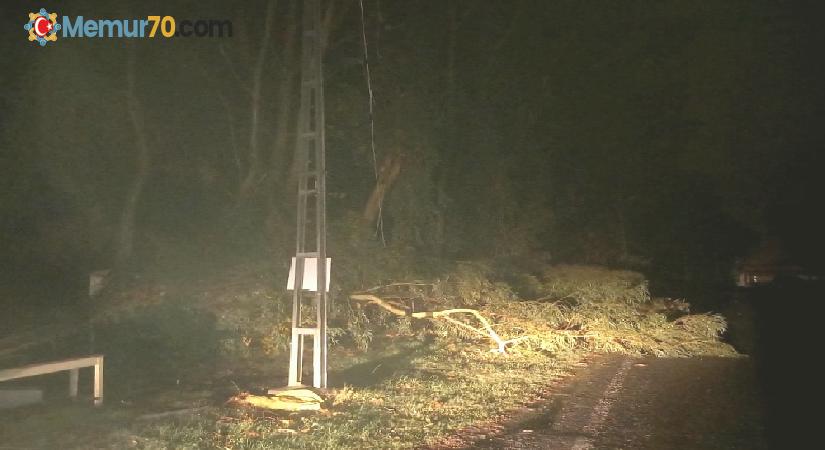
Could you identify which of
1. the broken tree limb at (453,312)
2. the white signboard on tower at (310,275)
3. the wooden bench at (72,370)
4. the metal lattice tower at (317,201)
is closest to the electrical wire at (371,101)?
the metal lattice tower at (317,201)

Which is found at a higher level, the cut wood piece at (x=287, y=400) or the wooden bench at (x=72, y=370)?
the wooden bench at (x=72, y=370)

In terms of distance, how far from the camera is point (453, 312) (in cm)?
1322

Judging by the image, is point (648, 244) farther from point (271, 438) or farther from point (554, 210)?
point (271, 438)

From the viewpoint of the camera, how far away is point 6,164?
1908 cm

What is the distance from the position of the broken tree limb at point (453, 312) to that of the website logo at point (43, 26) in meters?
9.26

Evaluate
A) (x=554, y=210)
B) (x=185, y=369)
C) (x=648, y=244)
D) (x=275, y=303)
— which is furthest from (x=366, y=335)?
(x=648, y=244)

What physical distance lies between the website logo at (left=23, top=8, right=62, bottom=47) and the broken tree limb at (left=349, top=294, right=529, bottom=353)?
30.4ft

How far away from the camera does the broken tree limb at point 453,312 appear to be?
467 inches

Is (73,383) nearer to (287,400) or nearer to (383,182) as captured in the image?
(287,400)

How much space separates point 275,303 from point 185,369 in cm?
253

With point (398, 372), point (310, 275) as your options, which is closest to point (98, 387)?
point (310, 275)

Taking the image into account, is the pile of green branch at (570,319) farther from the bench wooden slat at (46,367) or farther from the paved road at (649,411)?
the bench wooden slat at (46,367)

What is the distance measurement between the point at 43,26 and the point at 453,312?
11.2 meters

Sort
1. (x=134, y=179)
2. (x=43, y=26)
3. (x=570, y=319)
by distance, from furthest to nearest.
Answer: (x=134, y=179) → (x=43, y=26) → (x=570, y=319)
